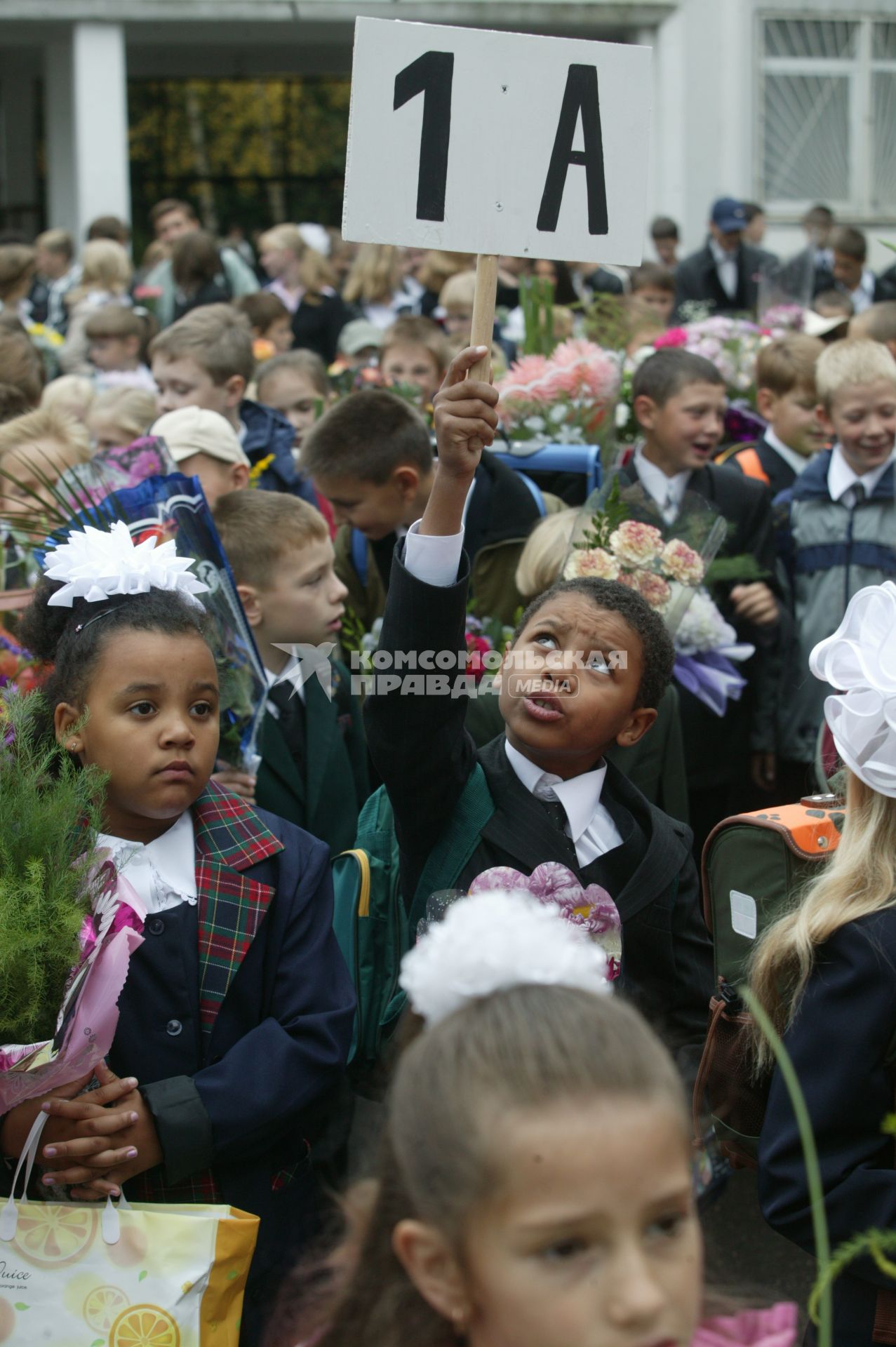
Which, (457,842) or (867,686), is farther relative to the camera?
(457,842)

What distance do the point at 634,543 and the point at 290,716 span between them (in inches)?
40.4

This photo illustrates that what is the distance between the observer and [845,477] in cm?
538

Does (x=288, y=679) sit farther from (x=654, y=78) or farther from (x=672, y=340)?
(x=654, y=78)

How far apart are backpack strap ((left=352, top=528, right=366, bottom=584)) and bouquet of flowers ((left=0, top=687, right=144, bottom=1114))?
2.56 m

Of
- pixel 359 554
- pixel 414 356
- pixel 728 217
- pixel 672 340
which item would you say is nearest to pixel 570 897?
pixel 359 554

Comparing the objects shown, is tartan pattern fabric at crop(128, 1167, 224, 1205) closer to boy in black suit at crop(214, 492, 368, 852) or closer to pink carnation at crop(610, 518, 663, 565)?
boy in black suit at crop(214, 492, 368, 852)

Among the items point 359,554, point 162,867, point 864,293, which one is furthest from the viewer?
point 864,293

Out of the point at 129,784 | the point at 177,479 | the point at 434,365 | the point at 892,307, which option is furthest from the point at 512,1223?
the point at 892,307

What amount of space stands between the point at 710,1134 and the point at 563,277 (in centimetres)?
908

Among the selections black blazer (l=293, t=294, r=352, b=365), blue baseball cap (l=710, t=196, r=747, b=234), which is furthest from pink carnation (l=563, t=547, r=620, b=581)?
blue baseball cap (l=710, t=196, r=747, b=234)

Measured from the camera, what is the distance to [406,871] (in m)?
2.90

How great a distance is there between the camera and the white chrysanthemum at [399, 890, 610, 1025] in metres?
1.62

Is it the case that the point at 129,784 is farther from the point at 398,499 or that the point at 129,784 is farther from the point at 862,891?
the point at 398,499

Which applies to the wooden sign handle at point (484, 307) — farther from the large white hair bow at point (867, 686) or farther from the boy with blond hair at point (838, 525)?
the boy with blond hair at point (838, 525)
